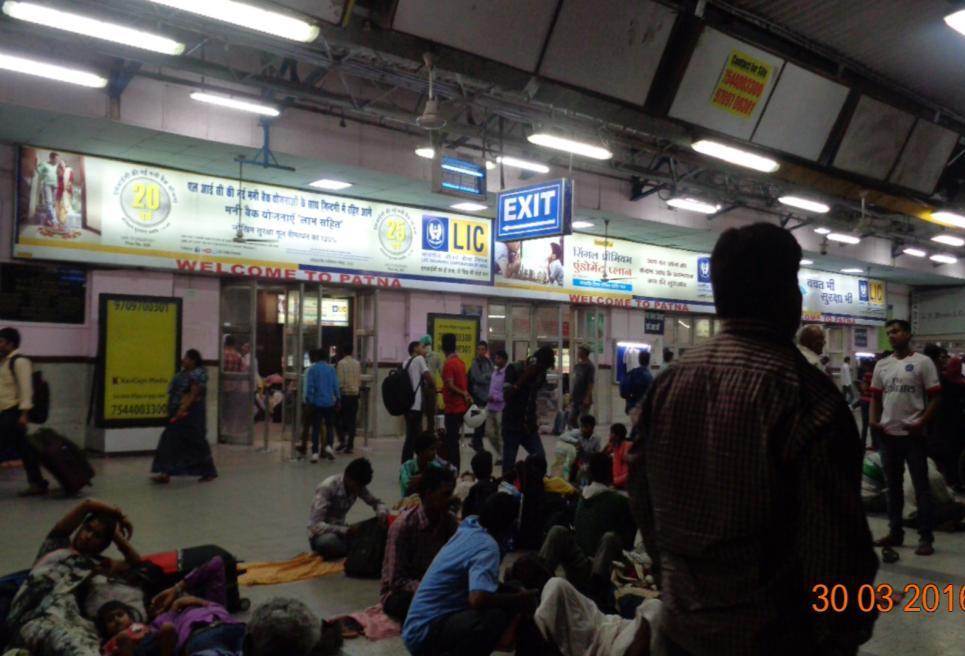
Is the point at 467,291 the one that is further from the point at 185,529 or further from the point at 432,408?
the point at 185,529

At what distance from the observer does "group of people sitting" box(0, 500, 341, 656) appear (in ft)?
11.4

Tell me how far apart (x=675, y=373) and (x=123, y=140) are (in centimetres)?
996

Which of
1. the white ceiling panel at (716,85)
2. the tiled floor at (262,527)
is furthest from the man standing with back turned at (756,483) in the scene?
the white ceiling panel at (716,85)

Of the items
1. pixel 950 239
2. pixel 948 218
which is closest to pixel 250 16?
pixel 948 218

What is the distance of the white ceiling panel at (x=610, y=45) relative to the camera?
20.5ft

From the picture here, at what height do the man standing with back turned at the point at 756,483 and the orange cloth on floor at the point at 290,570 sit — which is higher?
the man standing with back turned at the point at 756,483

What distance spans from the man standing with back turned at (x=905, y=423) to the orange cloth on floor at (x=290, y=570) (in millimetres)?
4314

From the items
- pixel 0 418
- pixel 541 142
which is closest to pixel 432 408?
pixel 541 142

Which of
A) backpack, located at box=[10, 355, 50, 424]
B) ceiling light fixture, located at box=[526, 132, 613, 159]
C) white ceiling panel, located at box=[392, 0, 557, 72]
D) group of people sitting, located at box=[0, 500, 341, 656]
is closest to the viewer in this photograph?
group of people sitting, located at box=[0, 500, 341, 656]

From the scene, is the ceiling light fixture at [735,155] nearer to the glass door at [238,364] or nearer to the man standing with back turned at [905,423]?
the man standing with back turned at [905,423]

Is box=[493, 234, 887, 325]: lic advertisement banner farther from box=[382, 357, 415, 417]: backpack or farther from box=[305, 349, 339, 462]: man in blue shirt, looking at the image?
box=[382, 357, 415, 417]: backpack

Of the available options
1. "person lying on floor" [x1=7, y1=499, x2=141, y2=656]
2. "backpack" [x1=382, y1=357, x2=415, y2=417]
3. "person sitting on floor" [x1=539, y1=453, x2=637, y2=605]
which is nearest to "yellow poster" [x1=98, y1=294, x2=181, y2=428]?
"backpack" [x1=382, y1=357, x2=415, y2=417]

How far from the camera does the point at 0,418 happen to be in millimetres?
8000

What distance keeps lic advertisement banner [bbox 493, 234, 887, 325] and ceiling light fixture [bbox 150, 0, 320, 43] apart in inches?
388
